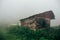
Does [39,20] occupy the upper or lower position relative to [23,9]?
lower

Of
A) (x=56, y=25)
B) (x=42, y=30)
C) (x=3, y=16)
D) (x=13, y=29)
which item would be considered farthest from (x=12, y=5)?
(x=56, y=25)

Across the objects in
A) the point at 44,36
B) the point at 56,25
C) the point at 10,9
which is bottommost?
the point at 44,36

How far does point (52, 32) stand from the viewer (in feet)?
10.6

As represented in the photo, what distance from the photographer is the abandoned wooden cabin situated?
3.17 metres

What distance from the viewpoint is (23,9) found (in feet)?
10.6

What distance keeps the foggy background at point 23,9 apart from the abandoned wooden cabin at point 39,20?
0.07 m

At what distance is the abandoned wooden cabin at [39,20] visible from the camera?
10.4 ft

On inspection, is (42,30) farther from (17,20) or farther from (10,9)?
(10,9)

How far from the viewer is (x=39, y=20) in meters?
3.22

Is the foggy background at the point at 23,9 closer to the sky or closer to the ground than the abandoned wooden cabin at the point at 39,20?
closer to the sky

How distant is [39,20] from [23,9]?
39 centimetres

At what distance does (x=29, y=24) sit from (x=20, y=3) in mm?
465

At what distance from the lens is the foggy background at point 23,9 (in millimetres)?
3096

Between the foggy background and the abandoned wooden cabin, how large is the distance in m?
0.07
